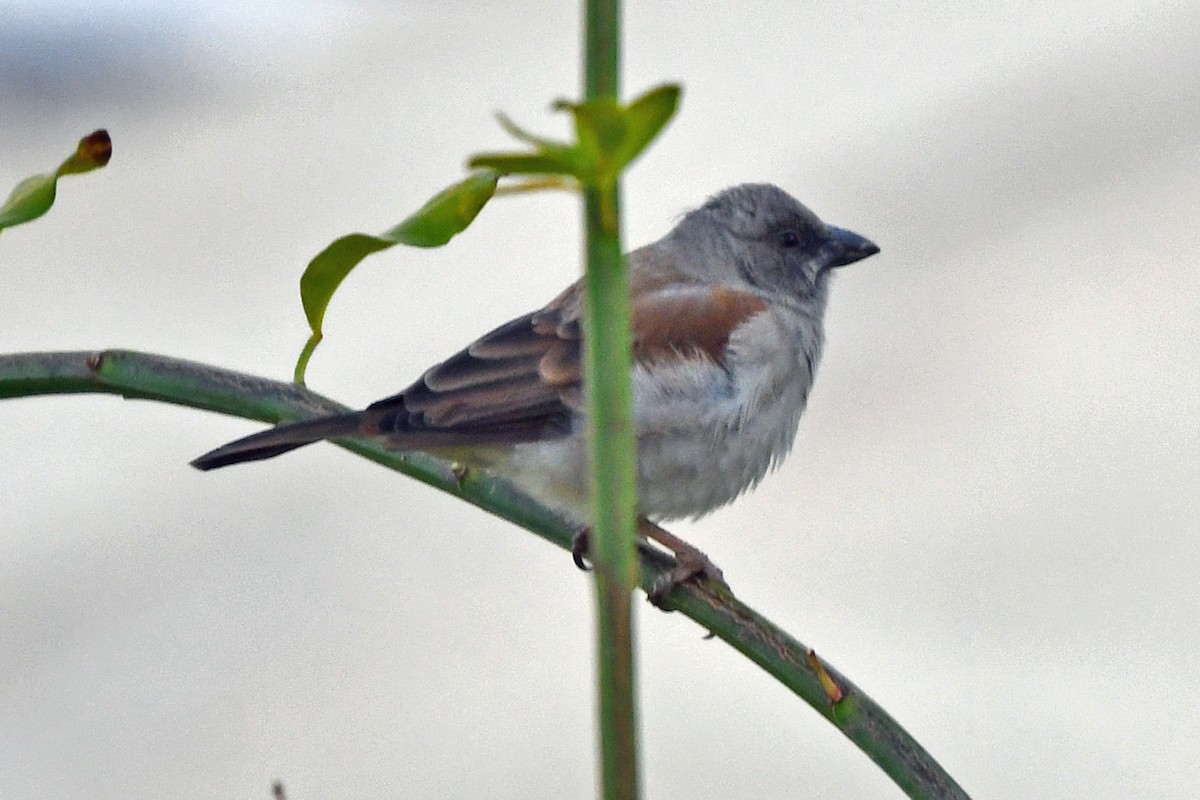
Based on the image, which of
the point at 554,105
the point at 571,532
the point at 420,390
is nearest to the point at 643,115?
the point at 554,105

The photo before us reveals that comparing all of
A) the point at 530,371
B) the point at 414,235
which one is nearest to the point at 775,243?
the point at 530,371

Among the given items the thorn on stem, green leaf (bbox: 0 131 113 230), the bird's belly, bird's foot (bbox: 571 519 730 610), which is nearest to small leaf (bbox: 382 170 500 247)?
green leaf (bbox: 0 131 113 230)

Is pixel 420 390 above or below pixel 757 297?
below

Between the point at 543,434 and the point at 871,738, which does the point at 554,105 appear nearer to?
the point at 871,738

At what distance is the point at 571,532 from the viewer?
1.66 metres

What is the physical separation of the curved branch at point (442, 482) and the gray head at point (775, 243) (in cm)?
154

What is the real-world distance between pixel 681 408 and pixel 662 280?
42 centimetres

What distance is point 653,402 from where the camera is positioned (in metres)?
2.32

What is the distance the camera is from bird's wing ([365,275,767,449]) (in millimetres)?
2152

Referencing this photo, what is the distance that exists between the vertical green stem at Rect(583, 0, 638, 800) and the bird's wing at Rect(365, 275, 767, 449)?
130 centimetres

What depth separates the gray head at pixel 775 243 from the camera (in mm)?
3000

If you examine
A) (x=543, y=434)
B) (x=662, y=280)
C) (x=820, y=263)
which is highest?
(x=820, y=263)

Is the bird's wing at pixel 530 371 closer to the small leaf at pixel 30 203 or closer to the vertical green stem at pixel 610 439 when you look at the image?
the small leaf at pixel 30 203

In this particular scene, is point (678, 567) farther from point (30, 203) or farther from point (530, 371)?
point (30, 203)
